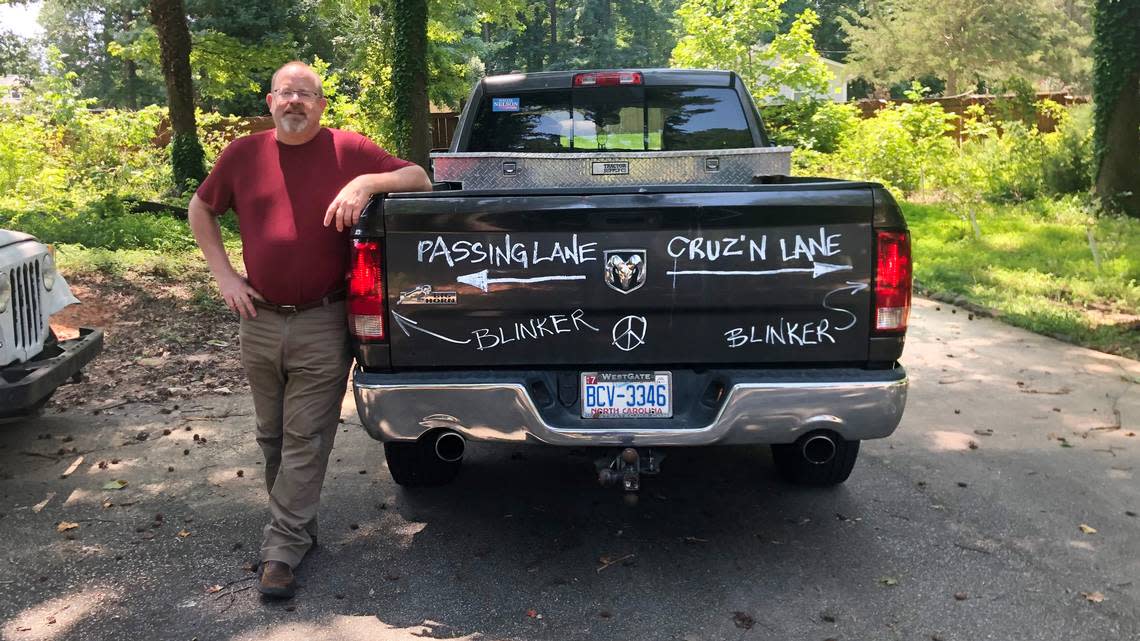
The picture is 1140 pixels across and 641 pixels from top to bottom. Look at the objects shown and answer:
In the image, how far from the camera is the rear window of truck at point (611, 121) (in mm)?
6172

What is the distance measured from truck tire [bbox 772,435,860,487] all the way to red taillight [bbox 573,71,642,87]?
8.37 feet

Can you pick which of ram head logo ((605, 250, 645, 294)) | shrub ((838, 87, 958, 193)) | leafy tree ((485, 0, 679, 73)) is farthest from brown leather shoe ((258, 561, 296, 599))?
leafy tree ((485, 0, 679, 73))

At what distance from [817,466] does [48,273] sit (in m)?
4.37

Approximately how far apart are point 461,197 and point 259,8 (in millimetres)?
33984

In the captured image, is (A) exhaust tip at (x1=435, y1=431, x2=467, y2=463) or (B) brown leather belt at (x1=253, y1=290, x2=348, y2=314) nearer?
(B) brown leather belt at (x1=253, y1=290, x2=348, y2=314)

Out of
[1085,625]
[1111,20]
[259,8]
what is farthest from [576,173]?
[259,8]

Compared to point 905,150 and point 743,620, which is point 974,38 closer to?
point 905,150

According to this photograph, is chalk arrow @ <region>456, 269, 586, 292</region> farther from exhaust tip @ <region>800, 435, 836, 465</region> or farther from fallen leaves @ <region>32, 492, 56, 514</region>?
fallen leaves @ <region>32, 492, 56, 514</region>

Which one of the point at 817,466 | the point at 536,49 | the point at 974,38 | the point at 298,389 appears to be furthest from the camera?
the point at 536,49

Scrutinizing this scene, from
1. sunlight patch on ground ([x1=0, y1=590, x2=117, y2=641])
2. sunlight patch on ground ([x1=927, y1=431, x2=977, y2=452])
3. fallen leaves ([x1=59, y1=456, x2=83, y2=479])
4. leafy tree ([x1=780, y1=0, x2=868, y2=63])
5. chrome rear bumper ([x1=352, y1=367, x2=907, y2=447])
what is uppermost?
leafy tree ([x1=780, y1=0, x2=868, y2=63])

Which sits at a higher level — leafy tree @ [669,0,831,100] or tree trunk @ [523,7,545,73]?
tree trunk @ [523,7,545,73]

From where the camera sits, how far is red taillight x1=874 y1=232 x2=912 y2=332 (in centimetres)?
371

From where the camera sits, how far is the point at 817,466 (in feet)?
15.9

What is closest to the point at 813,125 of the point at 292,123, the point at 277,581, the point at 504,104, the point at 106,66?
the point at 504,104
